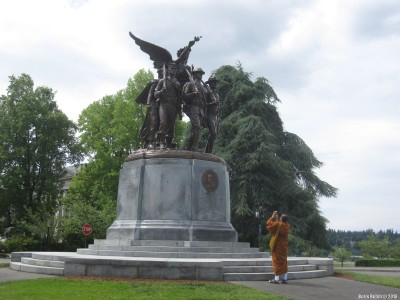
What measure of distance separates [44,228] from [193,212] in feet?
61.5

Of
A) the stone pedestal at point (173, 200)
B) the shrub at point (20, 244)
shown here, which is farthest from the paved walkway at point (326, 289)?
the shrub at point (20, 244)

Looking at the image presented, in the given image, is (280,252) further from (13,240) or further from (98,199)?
(98,199)

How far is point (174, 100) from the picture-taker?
16609mm

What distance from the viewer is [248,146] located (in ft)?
95.2

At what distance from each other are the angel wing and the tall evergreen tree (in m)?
12.1

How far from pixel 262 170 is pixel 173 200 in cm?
1515

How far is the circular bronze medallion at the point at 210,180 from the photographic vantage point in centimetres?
1545

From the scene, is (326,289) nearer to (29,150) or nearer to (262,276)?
(262,276)

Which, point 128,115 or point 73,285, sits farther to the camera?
point 128,115

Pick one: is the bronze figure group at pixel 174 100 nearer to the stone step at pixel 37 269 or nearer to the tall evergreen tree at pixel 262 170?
→ the stone step at pixel 37 269

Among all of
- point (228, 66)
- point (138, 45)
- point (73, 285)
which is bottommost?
point (73, 285)

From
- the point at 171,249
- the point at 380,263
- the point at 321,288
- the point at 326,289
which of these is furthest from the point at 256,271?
the point at 380,263

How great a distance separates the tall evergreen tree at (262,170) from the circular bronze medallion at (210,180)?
12044 mm

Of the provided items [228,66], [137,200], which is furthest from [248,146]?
[137,200]
